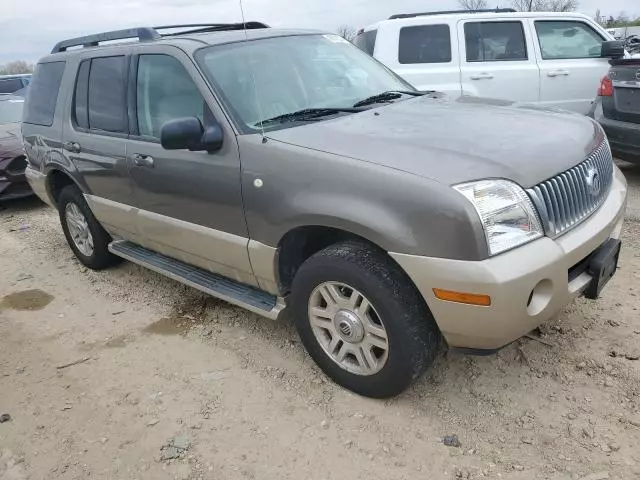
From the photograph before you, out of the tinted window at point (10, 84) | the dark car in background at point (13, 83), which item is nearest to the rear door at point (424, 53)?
the dark car in background at point (13, 83)

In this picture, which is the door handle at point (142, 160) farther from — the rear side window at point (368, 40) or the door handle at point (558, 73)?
the door handle at point (558, 73)

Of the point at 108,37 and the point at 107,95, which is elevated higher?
the point at 108,37

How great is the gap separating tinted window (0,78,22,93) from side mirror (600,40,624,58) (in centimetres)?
1290

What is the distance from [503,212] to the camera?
244 cm

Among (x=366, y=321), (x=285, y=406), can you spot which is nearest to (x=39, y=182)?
(x=285, y=406)

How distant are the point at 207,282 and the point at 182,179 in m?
0.69

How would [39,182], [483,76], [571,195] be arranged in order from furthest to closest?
[483,76] → [39,182] → [571,195]

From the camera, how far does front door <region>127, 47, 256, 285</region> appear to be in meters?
3.28

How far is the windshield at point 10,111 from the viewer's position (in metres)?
8.87

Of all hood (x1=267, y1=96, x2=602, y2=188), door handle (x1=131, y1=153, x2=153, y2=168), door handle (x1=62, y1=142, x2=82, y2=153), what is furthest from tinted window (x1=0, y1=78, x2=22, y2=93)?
hood (x1=267, y1=96, x2=602, y2=188)

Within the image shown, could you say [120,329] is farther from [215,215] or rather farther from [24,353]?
[215,215]

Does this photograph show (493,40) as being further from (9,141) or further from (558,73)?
(9,141)

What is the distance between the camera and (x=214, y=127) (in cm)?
321

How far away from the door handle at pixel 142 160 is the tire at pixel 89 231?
1227 mm
